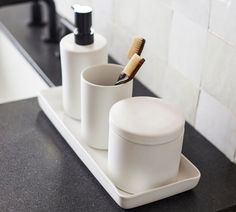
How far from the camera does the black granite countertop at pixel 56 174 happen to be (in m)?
0.73

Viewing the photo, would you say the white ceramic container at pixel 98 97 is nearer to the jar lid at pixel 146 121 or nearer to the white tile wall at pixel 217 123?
the jar lid at pixel 146 121

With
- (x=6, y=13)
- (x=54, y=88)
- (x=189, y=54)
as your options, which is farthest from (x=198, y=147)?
(x=6, y=13)

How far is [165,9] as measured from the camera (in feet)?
3.03

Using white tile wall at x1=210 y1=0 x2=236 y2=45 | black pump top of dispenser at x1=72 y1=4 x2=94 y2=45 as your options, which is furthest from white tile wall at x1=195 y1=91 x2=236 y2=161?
black pump top of dispenser at x1=72 y1=4 x2=94 y2=45

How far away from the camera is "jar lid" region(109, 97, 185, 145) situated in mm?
674

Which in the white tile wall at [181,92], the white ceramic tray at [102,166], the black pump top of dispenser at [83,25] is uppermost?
the black pump top of dispenser at [83,25]

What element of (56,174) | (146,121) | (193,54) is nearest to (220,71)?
(193,54)

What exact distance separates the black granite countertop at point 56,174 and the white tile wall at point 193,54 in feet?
0.16

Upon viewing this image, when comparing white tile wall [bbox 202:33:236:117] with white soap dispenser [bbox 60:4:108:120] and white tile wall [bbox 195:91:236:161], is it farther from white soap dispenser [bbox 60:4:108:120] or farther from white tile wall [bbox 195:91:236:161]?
white soap dispenser [bbox 60:4:108:120]

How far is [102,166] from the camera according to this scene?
783mm

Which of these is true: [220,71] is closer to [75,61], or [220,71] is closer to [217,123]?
[217,123]

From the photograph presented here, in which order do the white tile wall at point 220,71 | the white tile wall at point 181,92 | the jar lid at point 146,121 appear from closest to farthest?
the jar lid at point 146,121, the white tile wall at point 220,71, the white tile wall at point 181,92

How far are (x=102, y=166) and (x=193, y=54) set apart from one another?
259mm

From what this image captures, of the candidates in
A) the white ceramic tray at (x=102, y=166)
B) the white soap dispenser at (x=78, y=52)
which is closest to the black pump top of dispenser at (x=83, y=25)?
the white soap dispenser at (x=78, y=52)
